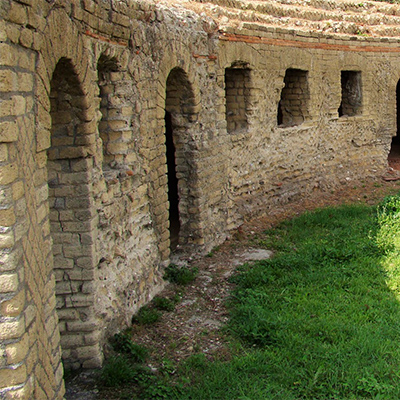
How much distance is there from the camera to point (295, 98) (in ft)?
34.2

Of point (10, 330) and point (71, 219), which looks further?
point (71, 219)

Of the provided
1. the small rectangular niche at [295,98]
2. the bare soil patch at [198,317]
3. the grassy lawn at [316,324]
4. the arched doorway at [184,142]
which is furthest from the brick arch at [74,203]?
the small rectangular niche at [295,98]

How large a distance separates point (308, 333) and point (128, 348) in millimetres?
1671

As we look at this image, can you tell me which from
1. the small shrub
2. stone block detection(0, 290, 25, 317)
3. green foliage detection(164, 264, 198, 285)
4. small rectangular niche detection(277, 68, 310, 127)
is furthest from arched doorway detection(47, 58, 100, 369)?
small rectangular niche detection(277, 68, 310, 127)

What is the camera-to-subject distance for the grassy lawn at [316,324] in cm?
404

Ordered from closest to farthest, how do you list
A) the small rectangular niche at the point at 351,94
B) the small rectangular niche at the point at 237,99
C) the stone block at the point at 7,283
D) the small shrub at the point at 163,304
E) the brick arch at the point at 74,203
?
the stone block at the point at 7,283 < the brick arch at the point at 74,203 < the small shrub at the point at 163,304 < the small rectangular niche at the point at 237,99 < the small rectangular niche at the point at 351,94

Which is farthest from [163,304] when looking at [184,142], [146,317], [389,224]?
[389,224]

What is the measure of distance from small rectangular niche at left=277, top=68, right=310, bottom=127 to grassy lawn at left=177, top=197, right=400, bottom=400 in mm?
3497

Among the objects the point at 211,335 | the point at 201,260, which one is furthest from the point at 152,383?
the point at 201,260

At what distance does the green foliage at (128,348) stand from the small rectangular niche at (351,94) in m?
8.93

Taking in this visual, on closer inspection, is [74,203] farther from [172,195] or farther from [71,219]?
[172,195]

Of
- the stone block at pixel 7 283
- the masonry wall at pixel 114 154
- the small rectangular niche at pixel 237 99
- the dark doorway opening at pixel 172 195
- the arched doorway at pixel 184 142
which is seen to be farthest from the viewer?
the small rectangular niche at pixel 237 99

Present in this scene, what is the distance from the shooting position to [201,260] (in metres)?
7.05

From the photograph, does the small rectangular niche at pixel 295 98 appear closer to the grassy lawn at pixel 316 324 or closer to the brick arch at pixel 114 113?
the grassy lawn at pixel 316 324
